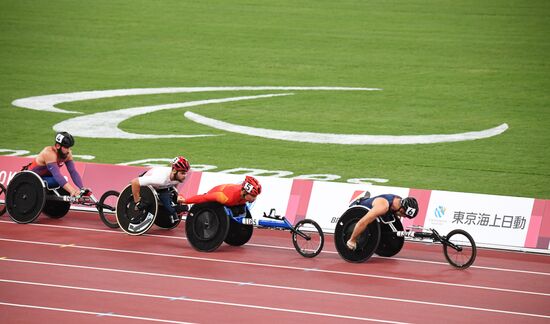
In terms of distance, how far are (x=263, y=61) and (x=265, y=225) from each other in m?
14.7

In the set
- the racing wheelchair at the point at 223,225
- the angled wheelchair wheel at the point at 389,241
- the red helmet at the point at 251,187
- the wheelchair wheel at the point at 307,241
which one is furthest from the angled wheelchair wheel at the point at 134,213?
the angled wheelchair wheel at the point at 389,241

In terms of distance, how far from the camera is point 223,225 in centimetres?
1512

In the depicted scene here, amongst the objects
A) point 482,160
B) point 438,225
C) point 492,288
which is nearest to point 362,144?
point 482,160

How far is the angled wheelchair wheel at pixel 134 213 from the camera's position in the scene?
16.2 metres

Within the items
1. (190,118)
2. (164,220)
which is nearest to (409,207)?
(164,220)

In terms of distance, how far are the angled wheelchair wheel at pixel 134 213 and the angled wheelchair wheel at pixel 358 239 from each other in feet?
10.3

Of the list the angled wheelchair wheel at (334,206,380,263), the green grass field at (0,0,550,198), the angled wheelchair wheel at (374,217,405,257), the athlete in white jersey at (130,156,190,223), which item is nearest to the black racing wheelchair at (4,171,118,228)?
the athlete in white jersey at (130,156,190,223)

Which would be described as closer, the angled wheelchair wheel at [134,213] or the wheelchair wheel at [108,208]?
the angled wheelchair wheel at [134,213]

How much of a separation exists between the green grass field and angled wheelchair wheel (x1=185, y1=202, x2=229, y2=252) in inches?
233

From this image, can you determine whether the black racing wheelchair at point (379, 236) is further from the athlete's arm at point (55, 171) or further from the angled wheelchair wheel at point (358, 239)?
the athlete's arm at point (55, 171)

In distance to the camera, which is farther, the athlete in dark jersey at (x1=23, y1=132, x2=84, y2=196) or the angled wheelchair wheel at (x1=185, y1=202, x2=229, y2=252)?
the athlete in dark jersey at (x1=23, y1=132, x2=84, y2=196)

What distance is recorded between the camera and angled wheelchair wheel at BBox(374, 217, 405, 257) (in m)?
15.0

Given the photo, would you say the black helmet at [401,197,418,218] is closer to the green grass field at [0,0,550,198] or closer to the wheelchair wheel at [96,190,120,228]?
the wheelchair wheel at [96,190,120,228]

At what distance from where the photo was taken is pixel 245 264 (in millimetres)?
14484
